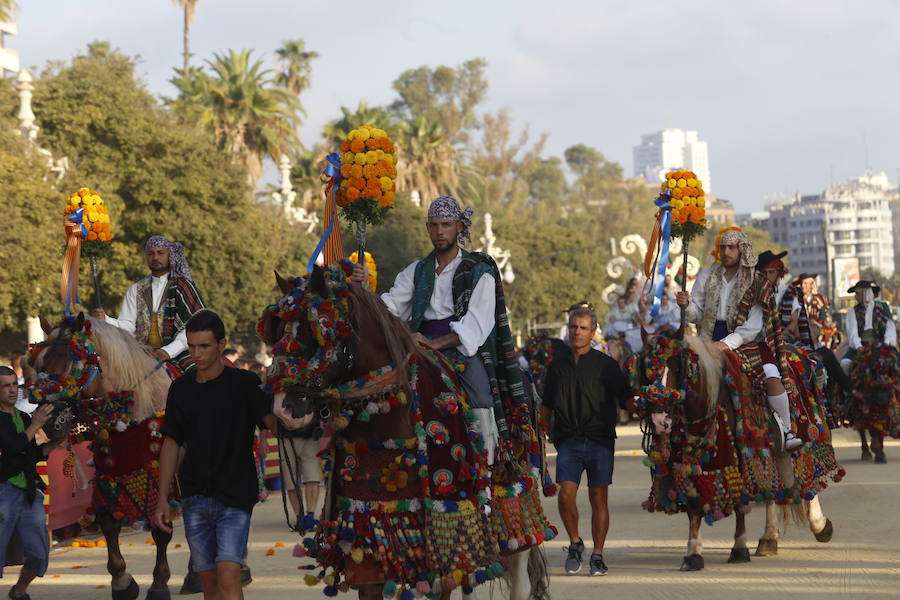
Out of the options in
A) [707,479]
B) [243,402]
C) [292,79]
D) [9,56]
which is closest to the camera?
[243,402]

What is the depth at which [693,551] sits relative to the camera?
10.6m

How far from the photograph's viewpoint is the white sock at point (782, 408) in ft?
36.1

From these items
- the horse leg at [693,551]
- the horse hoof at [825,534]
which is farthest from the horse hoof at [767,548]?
the horse leg at [693,551]

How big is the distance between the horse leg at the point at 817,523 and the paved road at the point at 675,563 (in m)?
0.12

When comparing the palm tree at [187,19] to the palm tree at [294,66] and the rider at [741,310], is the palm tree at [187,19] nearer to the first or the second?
the palm tree at [294,66]

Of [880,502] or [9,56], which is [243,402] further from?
[9,56]

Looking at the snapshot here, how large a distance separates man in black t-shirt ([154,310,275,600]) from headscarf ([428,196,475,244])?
1.42 m

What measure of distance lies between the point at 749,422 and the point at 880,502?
4636 millimetres

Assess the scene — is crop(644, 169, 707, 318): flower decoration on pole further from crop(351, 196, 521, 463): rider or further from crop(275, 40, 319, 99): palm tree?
crop(275, 40, 319, 99): palm tree

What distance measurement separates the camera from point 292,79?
246 feet

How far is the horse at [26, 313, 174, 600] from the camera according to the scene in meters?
9.08

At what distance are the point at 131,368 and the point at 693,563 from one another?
14.8ft

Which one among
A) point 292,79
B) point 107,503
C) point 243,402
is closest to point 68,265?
point 107,503

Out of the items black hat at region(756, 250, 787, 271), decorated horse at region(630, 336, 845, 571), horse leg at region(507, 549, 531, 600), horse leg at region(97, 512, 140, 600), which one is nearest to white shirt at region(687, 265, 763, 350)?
decorated horse at region(630, 336, 845, 571)
